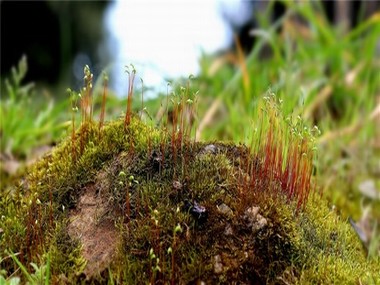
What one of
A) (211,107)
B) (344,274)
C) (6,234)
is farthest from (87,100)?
(211,107)

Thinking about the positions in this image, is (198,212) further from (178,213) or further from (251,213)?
(251,213)

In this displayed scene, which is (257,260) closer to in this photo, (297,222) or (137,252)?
(297,222)

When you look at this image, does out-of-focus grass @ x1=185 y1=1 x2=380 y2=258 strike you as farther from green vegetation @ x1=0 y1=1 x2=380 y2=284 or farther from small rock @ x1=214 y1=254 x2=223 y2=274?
small rock @ x1=214 y1=254 x2=223 y2=274

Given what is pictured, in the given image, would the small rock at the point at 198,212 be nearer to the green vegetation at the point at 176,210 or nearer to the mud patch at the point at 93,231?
the green vegetation at the point at 176,210

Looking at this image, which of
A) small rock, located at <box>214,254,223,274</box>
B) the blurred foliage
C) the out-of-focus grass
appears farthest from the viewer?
the blurred foliage

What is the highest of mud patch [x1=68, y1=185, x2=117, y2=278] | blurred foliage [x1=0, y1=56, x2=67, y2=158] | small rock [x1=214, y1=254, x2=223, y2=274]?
blurred foliage [x1=0, y1=56, x2=67, y2=158]

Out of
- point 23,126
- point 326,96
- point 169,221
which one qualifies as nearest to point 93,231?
point 169,221

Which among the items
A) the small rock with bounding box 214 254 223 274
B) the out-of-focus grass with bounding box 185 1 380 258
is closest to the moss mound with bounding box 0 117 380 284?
the small rock with bounding box 214 254 223 274
